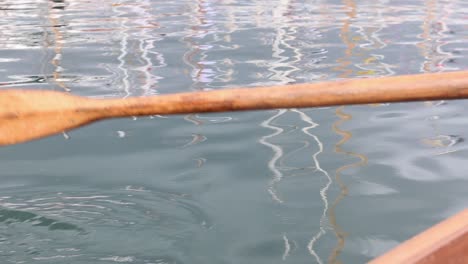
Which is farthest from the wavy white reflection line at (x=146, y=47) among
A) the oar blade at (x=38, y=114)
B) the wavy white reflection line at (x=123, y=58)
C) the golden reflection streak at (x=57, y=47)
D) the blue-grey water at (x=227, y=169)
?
the oar blade at (x=38, y=114)

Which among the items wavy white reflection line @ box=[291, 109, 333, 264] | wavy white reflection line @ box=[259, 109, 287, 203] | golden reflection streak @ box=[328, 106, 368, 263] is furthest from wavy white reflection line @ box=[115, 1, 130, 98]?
golden reflection streak @ box=[328, 106, 368, 263]

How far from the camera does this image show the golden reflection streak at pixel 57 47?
7.62 m

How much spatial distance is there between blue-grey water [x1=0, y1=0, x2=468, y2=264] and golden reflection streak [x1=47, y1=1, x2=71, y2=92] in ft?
0.11

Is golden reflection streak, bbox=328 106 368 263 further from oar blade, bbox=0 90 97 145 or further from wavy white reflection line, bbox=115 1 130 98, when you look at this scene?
wavy white reflection line, bbox=115 1 130 98

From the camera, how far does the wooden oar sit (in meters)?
2.78

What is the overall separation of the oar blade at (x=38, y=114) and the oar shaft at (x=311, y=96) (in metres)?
0.13

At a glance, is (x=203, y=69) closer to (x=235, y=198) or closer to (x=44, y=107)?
(x=235, y=198)

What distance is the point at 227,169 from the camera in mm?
4852

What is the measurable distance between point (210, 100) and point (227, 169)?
1.89 meters

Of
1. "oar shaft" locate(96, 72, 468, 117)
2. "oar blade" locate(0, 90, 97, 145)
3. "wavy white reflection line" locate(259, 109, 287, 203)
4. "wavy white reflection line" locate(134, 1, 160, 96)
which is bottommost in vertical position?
"wavy white reflection line" locate(134, 1, 160, 96)

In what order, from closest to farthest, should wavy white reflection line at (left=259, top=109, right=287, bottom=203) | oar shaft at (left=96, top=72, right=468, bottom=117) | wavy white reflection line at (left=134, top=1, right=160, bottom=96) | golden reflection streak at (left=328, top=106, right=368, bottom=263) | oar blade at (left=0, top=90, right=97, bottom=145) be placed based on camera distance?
oar shaft at (left=96, top=72, right=468, bottom=117)
oar blade at (left=0, top=90, right=97, bottom=145)
golden reflection streak at (left=328, top=106, right=368, bottom=263)
wavy white reflection line at (left=259, top=109, right=287, bottom=203)
wavy white reflection line at (left=134, top=1, right=160, bottom=96)

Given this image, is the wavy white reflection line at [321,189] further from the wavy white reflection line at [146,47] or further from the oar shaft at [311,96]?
the wavy white reflection line at [146,47]

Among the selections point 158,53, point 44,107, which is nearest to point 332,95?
point 44,107

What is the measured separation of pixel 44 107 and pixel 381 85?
1.14m
